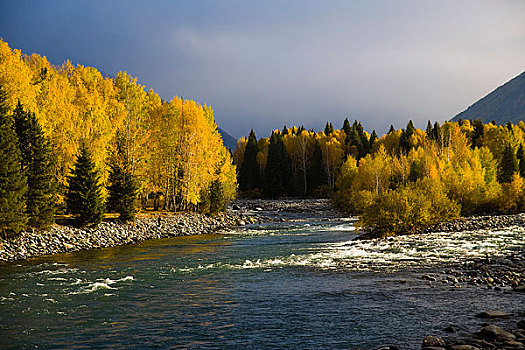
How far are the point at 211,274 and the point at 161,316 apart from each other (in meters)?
6.16

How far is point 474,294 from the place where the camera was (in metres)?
13.3

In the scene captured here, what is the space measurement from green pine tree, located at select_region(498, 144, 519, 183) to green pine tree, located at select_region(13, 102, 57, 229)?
67.6 meters

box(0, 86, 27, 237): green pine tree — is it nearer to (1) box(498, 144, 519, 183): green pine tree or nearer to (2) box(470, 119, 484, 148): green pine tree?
(1) box(498, 144, 519, 183): green pine tree

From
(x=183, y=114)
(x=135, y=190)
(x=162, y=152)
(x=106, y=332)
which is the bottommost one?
(x=106, y=332)

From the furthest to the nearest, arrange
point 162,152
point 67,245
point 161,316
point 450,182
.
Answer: point 450,182, point 162,152, point 67,245, point 161,316

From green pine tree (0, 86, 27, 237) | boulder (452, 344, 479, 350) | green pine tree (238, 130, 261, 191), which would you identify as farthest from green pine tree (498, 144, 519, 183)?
green pine tree (0, 86, 27, 237)

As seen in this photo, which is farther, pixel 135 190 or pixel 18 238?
pixel 135 190

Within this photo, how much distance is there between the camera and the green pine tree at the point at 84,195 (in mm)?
28375

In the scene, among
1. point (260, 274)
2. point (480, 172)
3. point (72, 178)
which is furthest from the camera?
point (480, 172)

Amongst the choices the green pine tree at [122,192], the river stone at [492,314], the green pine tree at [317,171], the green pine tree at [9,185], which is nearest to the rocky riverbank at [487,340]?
the river stone at [492,314]

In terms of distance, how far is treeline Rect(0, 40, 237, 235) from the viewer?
27.5 m

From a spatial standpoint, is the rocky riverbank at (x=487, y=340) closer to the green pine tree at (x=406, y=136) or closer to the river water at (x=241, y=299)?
the river water at (x=241, y=299)

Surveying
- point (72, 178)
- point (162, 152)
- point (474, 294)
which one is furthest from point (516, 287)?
point (162, 152)

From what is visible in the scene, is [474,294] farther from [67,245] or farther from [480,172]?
[480,172]
